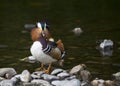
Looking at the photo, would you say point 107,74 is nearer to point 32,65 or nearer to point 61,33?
point 32,65

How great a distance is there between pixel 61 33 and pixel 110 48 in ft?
7.46

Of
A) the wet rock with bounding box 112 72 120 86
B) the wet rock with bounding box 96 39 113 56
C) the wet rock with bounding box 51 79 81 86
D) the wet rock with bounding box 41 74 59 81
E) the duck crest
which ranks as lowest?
the wet rock with bounding box 112 72 120 86

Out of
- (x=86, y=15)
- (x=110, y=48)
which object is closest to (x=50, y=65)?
(x=110, y=48)

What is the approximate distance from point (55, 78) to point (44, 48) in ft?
1.96

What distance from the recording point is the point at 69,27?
14953mm

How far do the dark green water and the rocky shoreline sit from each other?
1.35 feet

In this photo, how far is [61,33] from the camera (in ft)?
45.6

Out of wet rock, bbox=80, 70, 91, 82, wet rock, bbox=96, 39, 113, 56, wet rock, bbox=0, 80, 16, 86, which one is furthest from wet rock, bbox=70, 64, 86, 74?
wet rock, bbox=96, 39, 113, 56

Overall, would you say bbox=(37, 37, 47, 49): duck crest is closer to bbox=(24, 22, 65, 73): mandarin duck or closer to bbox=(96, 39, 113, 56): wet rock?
bbox=(24, 22, 65, 73): mandarin duck

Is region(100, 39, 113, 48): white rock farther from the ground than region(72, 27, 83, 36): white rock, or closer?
closer

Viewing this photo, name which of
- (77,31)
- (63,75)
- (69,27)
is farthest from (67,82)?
(69,27)

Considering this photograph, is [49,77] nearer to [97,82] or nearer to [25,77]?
[25,77]

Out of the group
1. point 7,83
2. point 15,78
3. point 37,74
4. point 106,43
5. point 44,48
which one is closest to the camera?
point 7,83

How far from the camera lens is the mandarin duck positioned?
Result: 9242 millimetres
